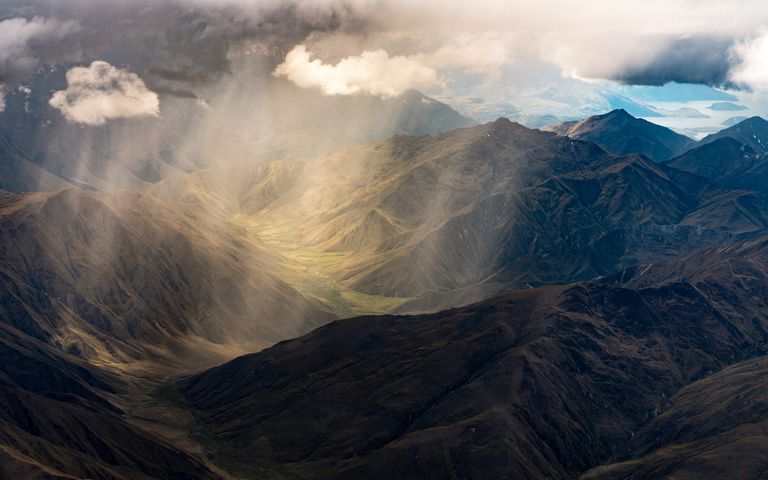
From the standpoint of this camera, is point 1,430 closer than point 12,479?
No

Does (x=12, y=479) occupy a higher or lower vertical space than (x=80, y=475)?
higher

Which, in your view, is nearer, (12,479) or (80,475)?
(12,479)
